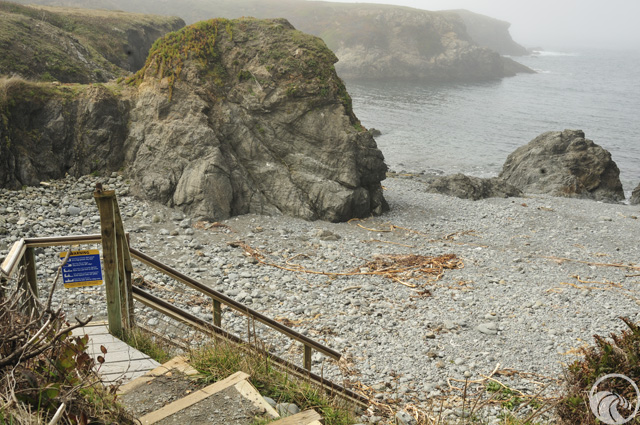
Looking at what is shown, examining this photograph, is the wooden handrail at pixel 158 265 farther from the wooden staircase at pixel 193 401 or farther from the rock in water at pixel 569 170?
the rock in water at pixel 569 170

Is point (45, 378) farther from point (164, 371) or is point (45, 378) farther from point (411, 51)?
point (411, 51)

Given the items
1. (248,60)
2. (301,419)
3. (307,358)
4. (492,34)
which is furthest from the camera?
(492,34)

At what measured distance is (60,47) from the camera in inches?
868

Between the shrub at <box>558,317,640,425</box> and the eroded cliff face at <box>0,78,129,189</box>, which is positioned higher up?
the eroded cliff face at <box>0,78,129,189</box>

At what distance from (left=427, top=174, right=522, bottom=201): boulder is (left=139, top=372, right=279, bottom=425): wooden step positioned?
19002mm

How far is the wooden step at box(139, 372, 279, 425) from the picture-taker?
4566 millimetres

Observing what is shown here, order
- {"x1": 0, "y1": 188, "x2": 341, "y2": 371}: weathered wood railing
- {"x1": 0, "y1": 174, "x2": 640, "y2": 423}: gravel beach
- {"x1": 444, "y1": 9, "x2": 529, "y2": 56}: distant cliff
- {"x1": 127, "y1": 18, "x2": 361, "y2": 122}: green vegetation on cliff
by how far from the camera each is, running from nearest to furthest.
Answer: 1. {"x1": 0, "y1": 188, "x2": 341, "y2": 371}: weathered wood railing
2. {"x1": 0, "y1": 174, "x2": 640, "y2": 423}: gravel beach
3. {"x1": 127, "y1": 18, "x2": 361, "y2": 122}: green vegetation on cliff
4. {"x1": 444, "y1": 9, "x2": 529, "y2": 56}: distant cliff

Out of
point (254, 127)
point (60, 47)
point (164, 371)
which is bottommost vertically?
point (164, 371)

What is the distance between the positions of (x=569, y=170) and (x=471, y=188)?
23.4 ft

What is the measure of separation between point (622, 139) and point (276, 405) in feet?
162

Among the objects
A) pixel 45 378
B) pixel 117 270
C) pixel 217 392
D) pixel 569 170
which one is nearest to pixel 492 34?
pixel 569 170

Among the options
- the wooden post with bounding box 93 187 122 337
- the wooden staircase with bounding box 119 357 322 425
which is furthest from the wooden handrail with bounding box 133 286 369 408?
the wooden staircase with bounding box 119 357 322 425

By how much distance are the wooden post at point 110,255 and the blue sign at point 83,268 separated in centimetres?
16

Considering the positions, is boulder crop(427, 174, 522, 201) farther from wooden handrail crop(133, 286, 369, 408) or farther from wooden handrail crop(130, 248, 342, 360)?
wooden handrail crop(130, 248, 342, 360)
